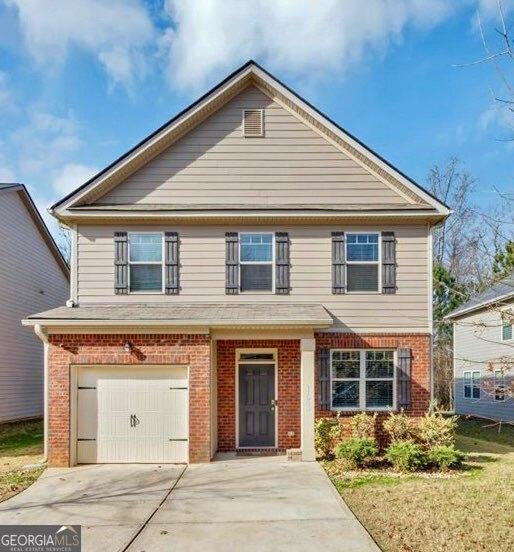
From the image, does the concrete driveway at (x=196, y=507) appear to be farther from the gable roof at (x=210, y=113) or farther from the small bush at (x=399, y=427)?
the gable roof at (x=210, y=113)

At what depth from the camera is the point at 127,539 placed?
6523 millimetres

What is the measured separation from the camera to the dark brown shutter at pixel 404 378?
1159cm

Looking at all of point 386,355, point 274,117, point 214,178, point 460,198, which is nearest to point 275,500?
point 386,355

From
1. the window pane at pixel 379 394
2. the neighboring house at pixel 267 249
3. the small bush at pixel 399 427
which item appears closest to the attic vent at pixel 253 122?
the neighboring house at pixel 267 249

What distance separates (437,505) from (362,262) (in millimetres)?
5764

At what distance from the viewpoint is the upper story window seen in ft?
38.6

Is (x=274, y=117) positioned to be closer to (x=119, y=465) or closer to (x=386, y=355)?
(x=386, y=355)

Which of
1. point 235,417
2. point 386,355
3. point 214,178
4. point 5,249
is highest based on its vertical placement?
point 214,178

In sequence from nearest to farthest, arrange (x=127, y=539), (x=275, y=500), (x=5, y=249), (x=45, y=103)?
(x=127, y=539), (x=275, y=500), (x=45, y=103), (x=5, y=249)

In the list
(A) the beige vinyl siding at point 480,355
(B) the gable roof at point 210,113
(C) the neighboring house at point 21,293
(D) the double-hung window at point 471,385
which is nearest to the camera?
(B) the gable roof at point 210,113

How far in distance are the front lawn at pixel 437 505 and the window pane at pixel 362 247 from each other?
4.62 metres

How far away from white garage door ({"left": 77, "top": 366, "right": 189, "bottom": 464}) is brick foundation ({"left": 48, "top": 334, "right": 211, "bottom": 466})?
267 mm

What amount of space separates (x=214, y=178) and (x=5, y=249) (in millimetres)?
8622

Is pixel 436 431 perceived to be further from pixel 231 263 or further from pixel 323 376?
pixel 231 263
